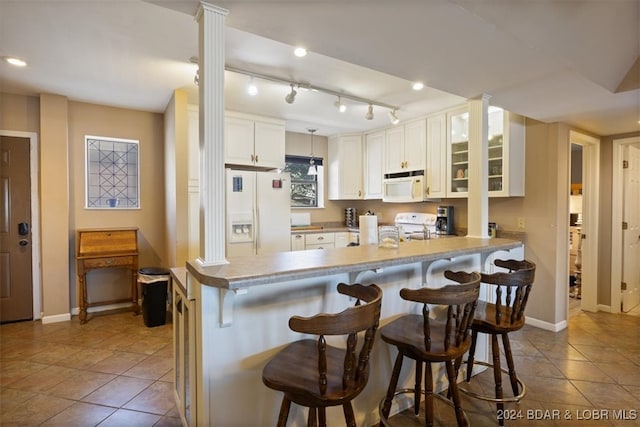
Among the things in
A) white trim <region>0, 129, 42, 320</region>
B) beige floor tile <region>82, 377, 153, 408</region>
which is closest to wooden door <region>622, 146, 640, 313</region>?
beige floor tile <region>82, 377, 153, 408</region>

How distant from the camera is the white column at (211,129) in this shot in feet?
4.84

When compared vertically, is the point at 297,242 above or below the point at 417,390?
above

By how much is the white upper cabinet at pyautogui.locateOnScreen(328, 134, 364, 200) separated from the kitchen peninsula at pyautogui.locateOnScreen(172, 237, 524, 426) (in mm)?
3266

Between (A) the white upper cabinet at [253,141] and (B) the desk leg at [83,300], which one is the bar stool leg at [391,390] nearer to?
(A) the white upper cabinet at [253,141]

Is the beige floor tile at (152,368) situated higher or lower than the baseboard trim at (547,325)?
lower

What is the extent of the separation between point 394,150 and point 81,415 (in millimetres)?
4258

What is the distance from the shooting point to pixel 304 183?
213 inches

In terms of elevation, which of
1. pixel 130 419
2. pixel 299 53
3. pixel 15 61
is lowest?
pixel 130 419

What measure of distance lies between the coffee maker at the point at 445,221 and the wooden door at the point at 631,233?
2031mm

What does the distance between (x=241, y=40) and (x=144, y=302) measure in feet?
9.17

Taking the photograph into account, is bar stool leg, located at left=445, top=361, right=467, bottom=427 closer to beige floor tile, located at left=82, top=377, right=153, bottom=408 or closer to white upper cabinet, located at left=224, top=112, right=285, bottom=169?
beige floor tile, located at left=82, top=377, right=153, bottom=408

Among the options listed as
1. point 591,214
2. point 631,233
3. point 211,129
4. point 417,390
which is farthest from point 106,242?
point 631,233

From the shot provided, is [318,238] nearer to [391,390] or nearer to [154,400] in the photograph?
[154,400]

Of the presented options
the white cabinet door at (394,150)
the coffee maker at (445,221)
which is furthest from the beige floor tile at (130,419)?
the white cabinet door at (394,150)
